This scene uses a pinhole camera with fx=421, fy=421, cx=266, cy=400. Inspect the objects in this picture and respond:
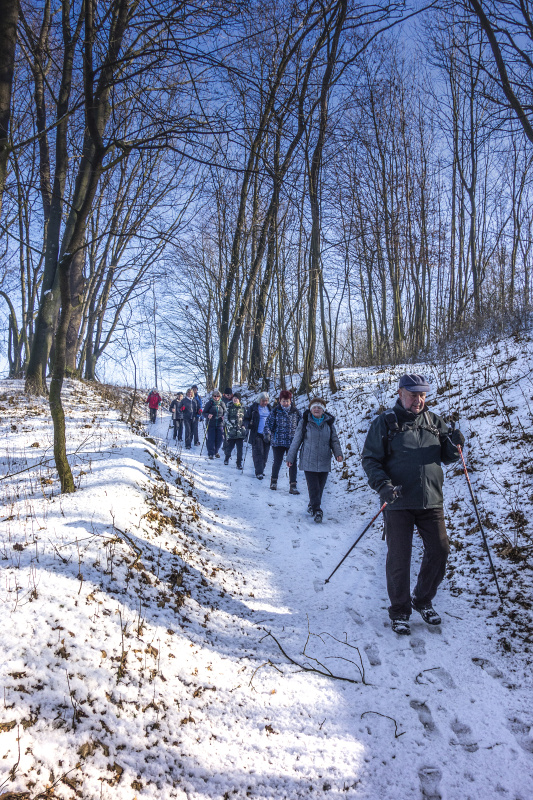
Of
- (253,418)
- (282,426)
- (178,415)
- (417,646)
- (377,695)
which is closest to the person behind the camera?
(377,695)

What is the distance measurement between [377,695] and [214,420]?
9352 mm

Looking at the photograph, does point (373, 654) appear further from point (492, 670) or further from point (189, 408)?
point (189, 408)

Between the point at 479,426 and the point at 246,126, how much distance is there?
5.67 metres

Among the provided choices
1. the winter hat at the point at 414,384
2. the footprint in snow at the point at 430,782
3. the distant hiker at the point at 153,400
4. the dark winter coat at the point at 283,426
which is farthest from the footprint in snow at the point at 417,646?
the distant hiker at the point at 153,400

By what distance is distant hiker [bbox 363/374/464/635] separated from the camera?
382 centimetres

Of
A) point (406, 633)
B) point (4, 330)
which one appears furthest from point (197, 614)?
point (4, 330)

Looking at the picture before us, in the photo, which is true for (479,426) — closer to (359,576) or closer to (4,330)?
(359,576)

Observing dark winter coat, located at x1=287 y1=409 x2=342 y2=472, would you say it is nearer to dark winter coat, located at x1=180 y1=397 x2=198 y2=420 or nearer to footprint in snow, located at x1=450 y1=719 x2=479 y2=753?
footprint in snow, located at x1=450 y1=719 x2=479 y2=753

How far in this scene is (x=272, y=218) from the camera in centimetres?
1273

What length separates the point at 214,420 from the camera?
474 inches

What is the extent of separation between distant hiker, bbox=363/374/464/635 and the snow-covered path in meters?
0.32

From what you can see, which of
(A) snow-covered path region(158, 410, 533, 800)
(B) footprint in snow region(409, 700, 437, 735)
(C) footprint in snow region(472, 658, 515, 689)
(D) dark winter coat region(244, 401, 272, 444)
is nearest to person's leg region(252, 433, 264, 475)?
(D) dark winter coat region(244, 401, 272, 444)

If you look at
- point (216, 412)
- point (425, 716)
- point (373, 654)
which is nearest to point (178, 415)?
point (216, 412)

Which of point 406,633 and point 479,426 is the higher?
point 479,426
